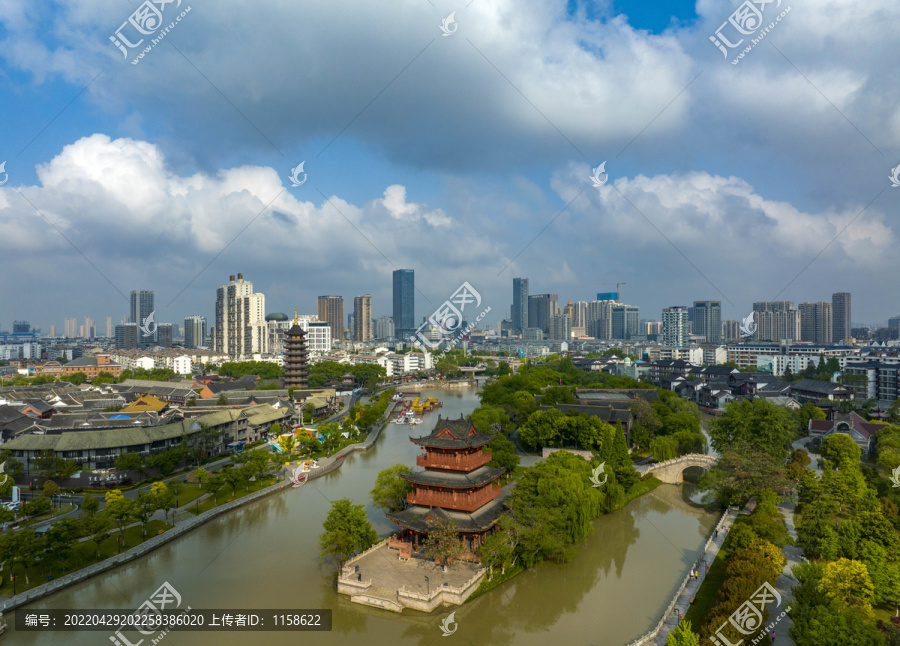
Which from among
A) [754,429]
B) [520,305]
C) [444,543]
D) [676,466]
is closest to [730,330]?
[520,305]

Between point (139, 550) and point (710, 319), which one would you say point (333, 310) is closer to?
point (710, 319)

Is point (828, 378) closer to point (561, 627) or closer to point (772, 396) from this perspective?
point (772, 396)

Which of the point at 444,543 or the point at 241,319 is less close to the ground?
the point at 241,319

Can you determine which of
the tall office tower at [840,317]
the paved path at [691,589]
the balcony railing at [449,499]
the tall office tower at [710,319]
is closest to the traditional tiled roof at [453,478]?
the balcony railing at [449,499]

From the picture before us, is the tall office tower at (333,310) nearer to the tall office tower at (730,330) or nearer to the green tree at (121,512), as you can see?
the tall office tower at (730,330)

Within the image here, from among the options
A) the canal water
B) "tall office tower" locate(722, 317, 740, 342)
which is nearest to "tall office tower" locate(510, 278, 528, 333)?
"tall office tower" locate(722, 317, 740, 342)

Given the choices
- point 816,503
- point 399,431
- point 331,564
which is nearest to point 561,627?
point 331,564
